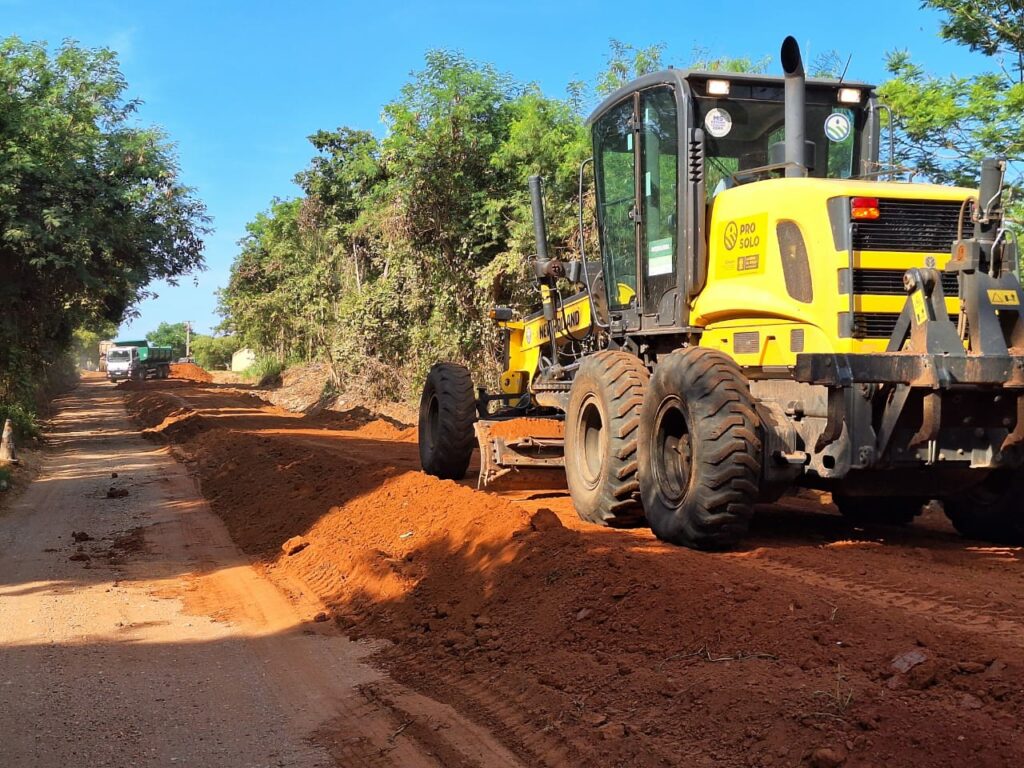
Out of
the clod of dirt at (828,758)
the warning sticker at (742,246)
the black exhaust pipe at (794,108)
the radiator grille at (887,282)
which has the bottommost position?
the clod of dirt at (828,758)

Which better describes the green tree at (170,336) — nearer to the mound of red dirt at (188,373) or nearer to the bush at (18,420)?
the mound of red dirt at (188,373)

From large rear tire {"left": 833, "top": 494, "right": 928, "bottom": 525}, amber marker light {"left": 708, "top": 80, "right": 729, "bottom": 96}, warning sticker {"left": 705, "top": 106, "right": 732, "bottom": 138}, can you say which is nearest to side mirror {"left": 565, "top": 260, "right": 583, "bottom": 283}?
warning sticker {"left": 705, "top": 106, "right": 732, "bottom": 138}

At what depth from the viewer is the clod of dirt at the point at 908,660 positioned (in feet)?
13.9

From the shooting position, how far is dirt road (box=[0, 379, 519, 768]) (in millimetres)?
4602

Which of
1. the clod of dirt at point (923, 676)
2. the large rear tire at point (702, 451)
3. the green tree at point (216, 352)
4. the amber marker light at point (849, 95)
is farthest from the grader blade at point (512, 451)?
the green tree at point (216, 352)

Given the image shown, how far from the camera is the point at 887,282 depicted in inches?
265

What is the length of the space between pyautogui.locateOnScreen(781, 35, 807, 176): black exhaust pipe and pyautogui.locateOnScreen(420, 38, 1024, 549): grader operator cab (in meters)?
0.02

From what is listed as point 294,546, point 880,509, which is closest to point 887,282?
point 880,509

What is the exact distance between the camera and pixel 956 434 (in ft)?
20.7

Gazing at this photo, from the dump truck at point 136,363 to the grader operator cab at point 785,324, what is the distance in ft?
193

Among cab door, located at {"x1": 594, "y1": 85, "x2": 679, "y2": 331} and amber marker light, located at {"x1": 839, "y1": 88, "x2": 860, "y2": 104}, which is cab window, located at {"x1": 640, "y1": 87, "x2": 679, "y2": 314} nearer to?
cab door, located at {"x1": 594, "y1": 85, "x2": 679, "y2": 331}

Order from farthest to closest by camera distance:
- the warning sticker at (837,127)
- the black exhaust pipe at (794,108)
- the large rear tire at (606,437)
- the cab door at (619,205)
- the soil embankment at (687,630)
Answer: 1. the cab door at (619,205)
2. the warning sticker at (837,127)
3. the large rear tire at (606,437)
4. the black exhaust pipe at (794,108)
5. the soil embankment at (687,630)

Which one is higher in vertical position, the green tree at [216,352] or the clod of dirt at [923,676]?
the green tree at [216,352]

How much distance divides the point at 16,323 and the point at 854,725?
71.6 feet
